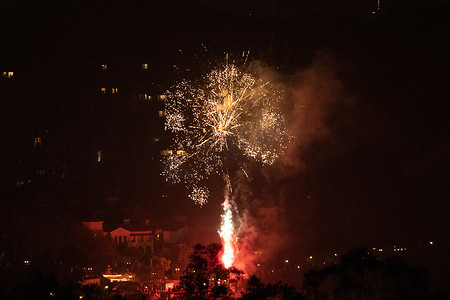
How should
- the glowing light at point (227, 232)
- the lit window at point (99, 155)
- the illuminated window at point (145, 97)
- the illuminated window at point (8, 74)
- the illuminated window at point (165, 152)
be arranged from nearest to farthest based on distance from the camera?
the glowing light at point (227, 232) < the lit window at point (99, 155) < the illuminated window at point (165, 152) < the illuminated window at point (8, 74) < the illuminated window at point (145, 97)

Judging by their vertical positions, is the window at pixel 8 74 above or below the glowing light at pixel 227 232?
above

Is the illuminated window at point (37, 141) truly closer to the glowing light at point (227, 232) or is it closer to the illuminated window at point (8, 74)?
the illuminated window at point (8, 74)

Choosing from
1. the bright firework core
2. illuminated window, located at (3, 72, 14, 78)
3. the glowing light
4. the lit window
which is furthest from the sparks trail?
illuminated window, located at (3, 72, 14, 78)

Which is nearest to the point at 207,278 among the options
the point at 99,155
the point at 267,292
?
the point at 267,292

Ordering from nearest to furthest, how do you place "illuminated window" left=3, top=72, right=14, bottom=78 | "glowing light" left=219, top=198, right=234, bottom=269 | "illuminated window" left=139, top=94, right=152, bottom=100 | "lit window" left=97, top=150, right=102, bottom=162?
"glowing light" left=219, top=198, right=234, bottom=269, "lit window" left=97, top=150, right=102, bottom=162, "illuminated window" left=3, top=72, right=14, bottom=78, "illuminated window" left=139, top=94, right=152, bottom=100

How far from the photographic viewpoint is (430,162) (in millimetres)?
28891

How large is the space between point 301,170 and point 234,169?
4.82 metres

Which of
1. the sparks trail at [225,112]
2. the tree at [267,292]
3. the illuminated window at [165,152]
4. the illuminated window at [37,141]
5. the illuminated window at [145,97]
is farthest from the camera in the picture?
the illuminated window at [145,97]

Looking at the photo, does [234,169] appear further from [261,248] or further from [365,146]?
[365,146]

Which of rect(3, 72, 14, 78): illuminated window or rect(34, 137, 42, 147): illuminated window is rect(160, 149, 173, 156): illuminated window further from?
rect(3, 72, 14, 78): illuminated window

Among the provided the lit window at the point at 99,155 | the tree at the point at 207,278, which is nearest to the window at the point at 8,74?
the lit window at the point at 99,155

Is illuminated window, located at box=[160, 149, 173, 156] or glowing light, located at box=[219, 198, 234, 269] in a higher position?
illuminated window, located at box=[160, 149, 173, 156]

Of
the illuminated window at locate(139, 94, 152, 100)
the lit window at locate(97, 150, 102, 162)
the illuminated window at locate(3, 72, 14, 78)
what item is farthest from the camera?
the illuminated window at locate(139, 94, 152, 100)

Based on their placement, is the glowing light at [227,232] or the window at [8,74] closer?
the glowing light at [227,232]
